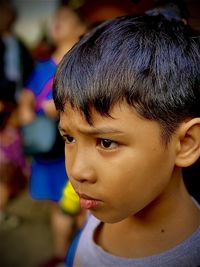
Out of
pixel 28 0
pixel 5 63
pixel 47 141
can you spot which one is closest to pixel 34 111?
pixel 47 141

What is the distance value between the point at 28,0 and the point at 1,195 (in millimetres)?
4588

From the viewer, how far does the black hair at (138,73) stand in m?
0.75

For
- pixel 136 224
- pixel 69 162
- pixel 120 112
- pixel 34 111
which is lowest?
pixel 34 111

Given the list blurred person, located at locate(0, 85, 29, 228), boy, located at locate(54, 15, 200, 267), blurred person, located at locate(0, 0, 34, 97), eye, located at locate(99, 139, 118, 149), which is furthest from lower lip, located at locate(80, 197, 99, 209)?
blurred person, located at locate(0, 0, 34, 97)

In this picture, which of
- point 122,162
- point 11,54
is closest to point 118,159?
point 122,162

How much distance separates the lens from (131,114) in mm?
754

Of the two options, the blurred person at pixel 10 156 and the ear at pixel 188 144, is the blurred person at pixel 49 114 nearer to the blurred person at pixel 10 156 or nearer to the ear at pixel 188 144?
the blurred person at pixel 10 156

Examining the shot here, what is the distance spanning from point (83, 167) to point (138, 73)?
22 cm

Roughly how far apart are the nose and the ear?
0.61 feet

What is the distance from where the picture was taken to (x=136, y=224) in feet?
3.06

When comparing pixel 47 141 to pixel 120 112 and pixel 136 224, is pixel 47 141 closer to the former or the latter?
pixel 136 224

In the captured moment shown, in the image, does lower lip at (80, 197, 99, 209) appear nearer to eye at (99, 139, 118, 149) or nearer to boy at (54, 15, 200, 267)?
boy at (54, 15, 200, 267)

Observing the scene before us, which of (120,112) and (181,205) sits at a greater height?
(120,112)

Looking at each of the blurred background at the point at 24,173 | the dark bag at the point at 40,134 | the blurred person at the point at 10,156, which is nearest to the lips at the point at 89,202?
the blurred background at the point at 24,173
